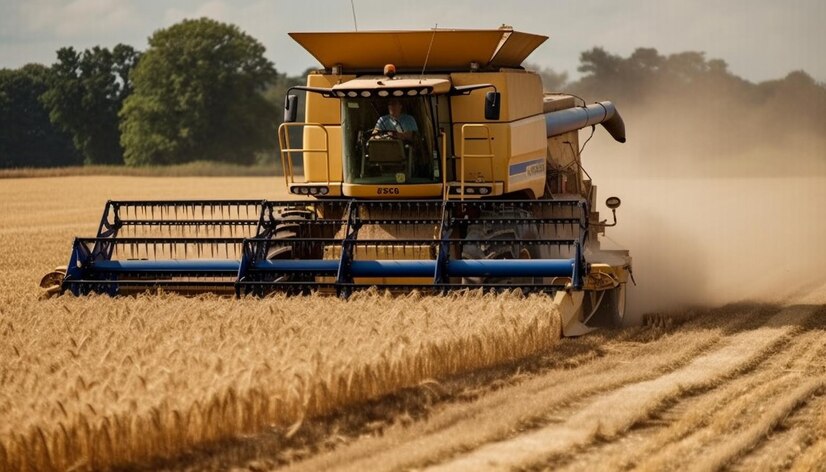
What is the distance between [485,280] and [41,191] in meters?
27.2

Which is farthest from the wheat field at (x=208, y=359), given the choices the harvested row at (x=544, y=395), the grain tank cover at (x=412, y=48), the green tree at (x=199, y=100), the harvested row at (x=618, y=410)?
the green tree at (x=199, y=100)

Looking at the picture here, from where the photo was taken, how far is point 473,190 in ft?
37.5

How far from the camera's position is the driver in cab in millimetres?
11445

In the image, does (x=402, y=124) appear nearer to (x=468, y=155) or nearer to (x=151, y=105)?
(x=468, y=155)

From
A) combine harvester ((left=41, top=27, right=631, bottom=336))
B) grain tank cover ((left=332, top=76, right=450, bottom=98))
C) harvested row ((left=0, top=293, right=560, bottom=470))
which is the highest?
grain tank cover ((left=332, top=76, right=450, bottom=98))

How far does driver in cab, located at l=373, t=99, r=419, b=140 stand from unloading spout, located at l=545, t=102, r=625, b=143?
2.09 metres

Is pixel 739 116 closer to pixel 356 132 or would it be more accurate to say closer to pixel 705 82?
pixel 705 82

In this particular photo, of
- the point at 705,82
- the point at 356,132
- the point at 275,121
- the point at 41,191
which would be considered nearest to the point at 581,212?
the point at 356,132

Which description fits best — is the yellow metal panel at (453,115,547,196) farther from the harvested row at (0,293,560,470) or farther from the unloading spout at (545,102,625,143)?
the harvested row at (0,293,560,470)

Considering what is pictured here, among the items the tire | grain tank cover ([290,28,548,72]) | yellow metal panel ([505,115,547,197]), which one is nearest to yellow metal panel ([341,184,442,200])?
yellow metal panel ([505,115,547,197])

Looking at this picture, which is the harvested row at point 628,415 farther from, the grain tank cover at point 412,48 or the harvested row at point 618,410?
the grain tank cover at point 412,48

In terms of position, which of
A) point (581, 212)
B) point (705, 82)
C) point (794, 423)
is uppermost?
point (705, 82)

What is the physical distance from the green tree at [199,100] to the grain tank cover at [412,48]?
5040 cm

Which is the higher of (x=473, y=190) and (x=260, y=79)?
(x=260, y=79)
